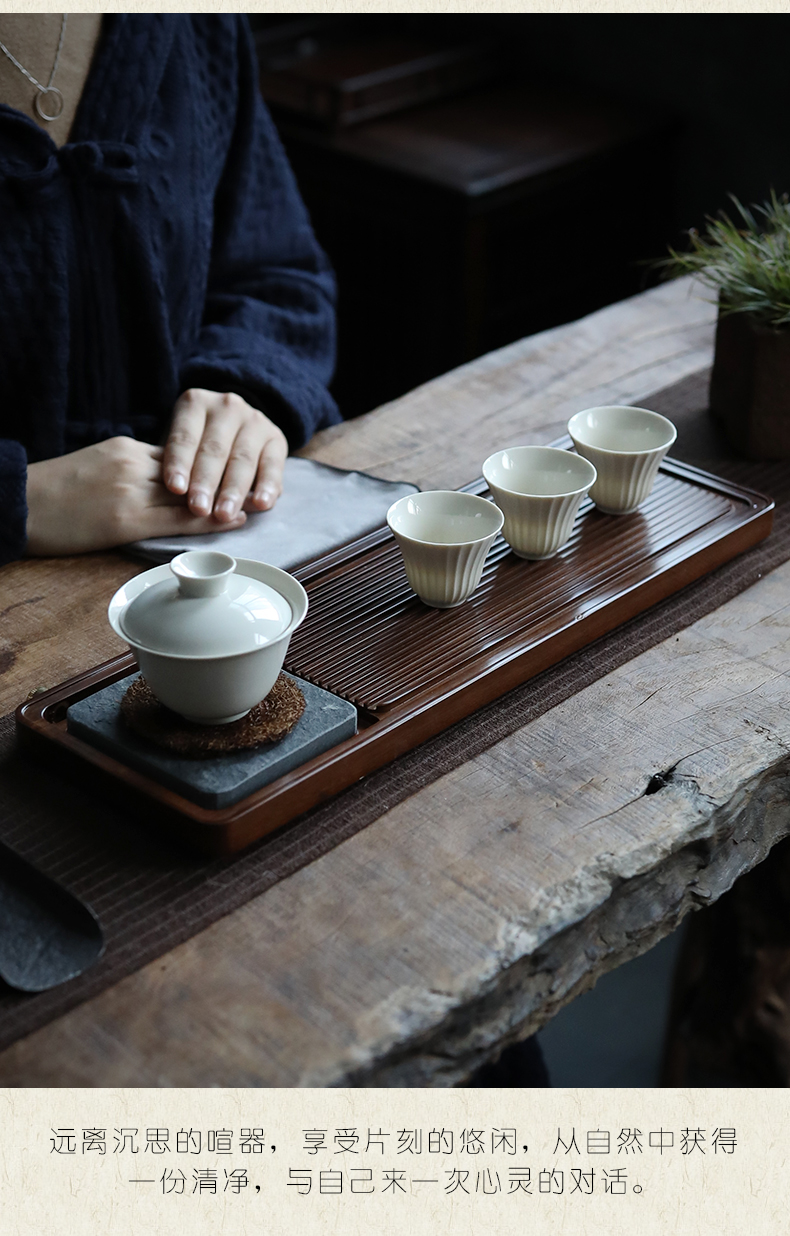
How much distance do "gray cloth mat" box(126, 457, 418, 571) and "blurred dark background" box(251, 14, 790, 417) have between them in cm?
124

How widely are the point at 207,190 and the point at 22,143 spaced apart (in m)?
0.26

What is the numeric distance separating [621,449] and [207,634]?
548 millimetres

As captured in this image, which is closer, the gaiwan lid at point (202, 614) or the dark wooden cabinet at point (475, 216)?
the gaiwan lid at point (202, 614)

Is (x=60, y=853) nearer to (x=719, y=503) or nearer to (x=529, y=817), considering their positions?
(x=529, y=817)

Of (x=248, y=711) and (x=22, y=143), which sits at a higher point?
(x=22, y=143)

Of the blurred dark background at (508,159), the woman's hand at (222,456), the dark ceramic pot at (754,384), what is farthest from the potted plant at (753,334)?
the blurred dark background at (508,159)

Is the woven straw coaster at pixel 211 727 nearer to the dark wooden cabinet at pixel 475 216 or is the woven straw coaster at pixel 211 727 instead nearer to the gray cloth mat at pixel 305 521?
the gray cloth mat at pixel 305 521

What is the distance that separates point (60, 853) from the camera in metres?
0.79

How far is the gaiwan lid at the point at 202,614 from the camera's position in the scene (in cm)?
77

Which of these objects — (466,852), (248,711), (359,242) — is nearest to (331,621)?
(248,711)

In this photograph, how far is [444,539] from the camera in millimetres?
1005

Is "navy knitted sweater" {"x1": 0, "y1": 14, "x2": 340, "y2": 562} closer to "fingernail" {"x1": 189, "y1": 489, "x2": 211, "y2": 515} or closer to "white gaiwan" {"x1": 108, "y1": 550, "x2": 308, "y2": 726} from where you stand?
"fingernail" {"x1": 189, "y1": 489, "x2": 211, "y2": 515}

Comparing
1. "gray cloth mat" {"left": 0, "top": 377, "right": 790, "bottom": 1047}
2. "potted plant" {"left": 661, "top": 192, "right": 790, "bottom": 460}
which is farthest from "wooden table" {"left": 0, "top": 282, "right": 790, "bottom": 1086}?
"potted plant" {"left": 661, "top": 192, "right": 790, "bottom": 460}

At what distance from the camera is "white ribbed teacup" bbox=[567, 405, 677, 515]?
1.10 metres
